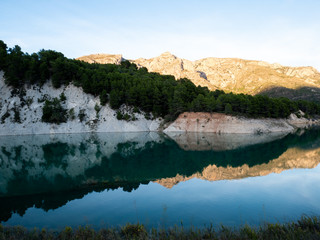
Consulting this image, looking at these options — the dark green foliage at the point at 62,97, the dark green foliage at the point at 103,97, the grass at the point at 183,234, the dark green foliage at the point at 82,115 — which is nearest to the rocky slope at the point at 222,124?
the dark green foliage at the point at 103,97

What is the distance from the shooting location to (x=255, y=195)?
1675cm

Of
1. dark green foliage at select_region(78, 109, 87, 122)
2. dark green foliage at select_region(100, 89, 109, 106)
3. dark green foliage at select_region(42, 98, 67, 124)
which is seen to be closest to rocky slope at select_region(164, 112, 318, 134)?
dark green foliage at select_region(100, 89, 109, 106)

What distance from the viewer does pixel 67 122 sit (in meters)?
67.9

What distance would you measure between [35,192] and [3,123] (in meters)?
57.3

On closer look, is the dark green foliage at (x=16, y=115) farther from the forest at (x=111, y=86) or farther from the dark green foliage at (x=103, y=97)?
the dark green foliage at (x=103, y=97)

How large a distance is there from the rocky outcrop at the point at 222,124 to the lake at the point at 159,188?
2685 cm

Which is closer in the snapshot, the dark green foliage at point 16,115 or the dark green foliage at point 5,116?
the dark green foliage at point 5,116

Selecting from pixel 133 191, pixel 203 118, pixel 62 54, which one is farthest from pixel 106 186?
pixel 62 54

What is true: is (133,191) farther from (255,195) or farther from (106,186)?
(255,195)

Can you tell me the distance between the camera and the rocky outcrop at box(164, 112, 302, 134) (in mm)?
60406

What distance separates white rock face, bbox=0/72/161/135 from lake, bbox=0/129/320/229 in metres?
34.6

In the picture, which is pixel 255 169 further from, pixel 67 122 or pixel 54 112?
pixel 54 112

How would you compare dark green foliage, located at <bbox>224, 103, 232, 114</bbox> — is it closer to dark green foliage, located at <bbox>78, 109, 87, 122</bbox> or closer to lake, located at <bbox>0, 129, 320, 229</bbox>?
lake, located at <bbox>0, 129, 320, 229</bbox>

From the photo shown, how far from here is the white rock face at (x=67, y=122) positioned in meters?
65.2
